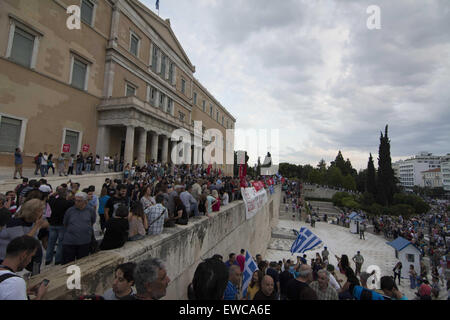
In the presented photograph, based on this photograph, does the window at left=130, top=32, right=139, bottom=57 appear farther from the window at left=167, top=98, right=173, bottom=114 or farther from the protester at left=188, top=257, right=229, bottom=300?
the protester at left=188, top=257, right=229, bottom=300

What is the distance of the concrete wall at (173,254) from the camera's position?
8.44 ft

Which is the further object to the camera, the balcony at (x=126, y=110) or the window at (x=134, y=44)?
the window at (x=134, y=44)

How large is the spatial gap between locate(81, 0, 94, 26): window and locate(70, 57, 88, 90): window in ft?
11.3

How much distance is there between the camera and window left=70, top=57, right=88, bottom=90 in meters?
16.8

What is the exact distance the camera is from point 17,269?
1901 mm

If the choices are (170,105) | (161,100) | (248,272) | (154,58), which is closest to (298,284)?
(248,272)

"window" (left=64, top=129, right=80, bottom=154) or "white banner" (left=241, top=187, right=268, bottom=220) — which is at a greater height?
"window" (left=64, top=129, right=80, bottom=154)

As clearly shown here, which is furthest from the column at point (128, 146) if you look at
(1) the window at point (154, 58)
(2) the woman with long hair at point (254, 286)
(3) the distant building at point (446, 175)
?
(3) the distant building at point (446, 175)

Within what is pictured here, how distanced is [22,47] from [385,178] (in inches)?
2137

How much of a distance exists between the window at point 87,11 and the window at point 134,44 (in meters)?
4.15

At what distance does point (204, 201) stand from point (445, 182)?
143m

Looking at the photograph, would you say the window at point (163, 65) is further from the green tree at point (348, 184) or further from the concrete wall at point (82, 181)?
the green tree at point (348, 184)

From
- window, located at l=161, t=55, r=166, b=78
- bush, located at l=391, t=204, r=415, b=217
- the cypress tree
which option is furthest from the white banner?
the cypress tree
